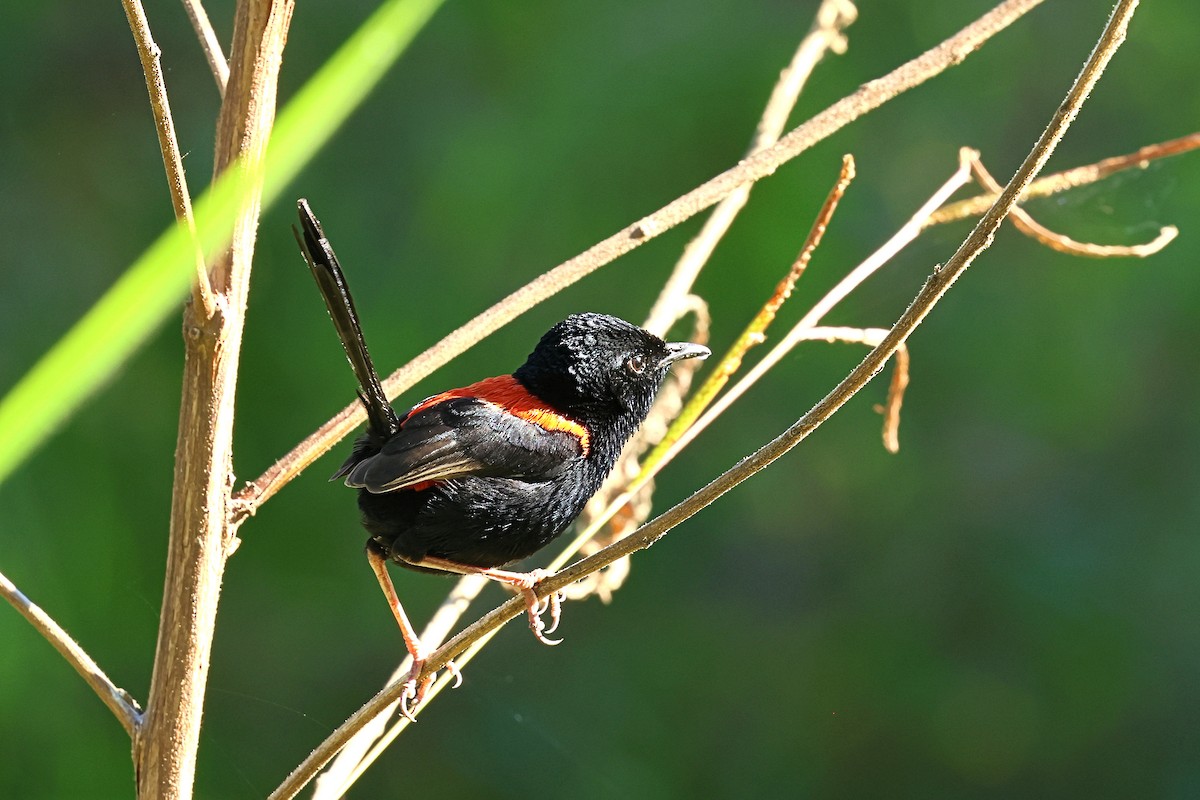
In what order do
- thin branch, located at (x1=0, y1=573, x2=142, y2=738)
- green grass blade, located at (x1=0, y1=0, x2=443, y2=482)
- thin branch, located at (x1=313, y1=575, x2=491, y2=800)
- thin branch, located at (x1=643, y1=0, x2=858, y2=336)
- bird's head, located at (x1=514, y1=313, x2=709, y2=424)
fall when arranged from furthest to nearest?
bird's head, located at (x1=514, y1=313, x2=709, y2=424) < thin branch, located at (x1=643, y1=0, x2=858, y2=336) < thin branch, located at (x1=313, y1=575, x2=491, y2=800) < thin branch, located at (x1=0, y1=573, x2=142, y2=738) < green grass blade, located at (x1=0, y1=0, x2=443, y2=482)

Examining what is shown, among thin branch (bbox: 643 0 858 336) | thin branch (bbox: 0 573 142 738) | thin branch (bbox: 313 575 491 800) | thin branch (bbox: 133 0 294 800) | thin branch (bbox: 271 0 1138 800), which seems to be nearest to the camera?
thin branch (bbox: 271 0 1138 800)

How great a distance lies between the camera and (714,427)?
3445 millimetres

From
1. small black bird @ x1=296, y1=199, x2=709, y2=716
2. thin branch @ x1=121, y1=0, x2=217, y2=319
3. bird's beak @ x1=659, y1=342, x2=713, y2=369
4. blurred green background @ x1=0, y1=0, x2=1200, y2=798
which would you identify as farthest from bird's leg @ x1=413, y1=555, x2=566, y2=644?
blurred green background @ x1=0, y1=0, x2=1200, y2=798

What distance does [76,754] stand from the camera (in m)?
3.24

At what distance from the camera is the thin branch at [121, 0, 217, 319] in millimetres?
976

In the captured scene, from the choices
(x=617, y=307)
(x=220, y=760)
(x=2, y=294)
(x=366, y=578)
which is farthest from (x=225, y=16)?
(x=220, y=760)

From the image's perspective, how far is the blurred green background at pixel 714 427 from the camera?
3.36 metres

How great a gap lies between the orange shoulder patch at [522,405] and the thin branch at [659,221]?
0.36 metres

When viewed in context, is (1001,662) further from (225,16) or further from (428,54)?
(225,16)

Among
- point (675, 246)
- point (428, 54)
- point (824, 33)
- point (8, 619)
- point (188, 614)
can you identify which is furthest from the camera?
point (428, 54)

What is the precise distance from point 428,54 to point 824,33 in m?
2.01

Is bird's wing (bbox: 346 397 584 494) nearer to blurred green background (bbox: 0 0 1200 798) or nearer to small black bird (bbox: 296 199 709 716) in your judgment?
small black bird (bbox: 296 199 709 716)

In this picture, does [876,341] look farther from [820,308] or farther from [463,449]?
[463,449]

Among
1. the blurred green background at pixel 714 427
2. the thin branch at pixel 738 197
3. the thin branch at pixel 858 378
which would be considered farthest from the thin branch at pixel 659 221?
the blurred green background at pixel 714 427
